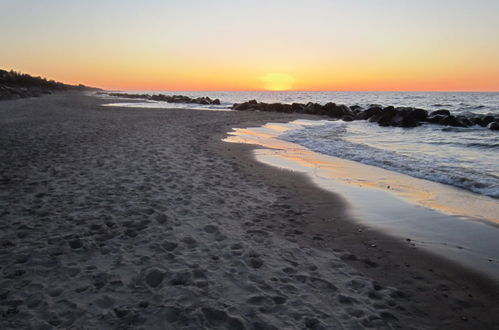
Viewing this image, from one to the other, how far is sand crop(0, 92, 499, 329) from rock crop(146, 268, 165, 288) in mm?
13

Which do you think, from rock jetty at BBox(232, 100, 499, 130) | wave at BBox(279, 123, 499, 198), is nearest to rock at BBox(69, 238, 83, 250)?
wave at BBox(279, 123, 499, 198)

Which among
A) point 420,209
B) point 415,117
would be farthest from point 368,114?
point 420,209

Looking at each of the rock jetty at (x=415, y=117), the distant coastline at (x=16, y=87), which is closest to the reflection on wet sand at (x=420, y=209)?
the rock jetty at (x=415, y=117)

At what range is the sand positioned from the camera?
3406 mm

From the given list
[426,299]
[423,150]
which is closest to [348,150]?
[423,150]

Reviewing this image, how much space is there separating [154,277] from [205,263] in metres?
0.70

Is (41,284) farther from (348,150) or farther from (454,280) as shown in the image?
(348,150)

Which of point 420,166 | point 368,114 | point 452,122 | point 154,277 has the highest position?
point 368,114

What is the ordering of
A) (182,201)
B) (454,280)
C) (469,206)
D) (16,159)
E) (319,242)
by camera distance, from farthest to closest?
1. (16,159)
2. (469,206)
3. (182,201)
4. (319,242)
5. (454,280)

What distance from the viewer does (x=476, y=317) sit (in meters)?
3.54

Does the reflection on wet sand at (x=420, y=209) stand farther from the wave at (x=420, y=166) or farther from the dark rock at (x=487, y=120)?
the dark rock at (x=487, y=120)

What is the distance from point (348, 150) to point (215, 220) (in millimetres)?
9853

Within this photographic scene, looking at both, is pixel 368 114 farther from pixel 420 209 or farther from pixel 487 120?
pixel 420 209

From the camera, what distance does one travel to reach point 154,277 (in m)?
4.02
